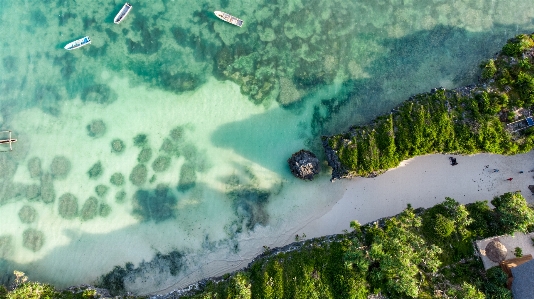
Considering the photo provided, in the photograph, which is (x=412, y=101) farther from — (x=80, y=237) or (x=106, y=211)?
(x=80, y=237)

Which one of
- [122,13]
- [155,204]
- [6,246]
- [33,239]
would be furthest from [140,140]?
[6,246]

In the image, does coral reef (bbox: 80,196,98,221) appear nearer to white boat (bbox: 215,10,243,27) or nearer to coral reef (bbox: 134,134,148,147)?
coral reef (bbox: 134,134,148,147)

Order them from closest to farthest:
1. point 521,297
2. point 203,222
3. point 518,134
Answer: point 521,297 → point 518,134 → point 203,222

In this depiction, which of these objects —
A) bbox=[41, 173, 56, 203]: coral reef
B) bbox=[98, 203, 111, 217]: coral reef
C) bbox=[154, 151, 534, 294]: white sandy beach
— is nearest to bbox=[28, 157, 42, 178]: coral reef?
bbox=[41, 173, 56, 203]: coral reef

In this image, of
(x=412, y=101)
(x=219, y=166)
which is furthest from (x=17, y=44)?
(x=412, y=101)

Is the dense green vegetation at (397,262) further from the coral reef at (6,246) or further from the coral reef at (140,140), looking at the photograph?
the coral reef at (6,246)

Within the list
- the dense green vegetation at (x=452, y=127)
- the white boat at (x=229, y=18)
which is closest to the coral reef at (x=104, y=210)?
the white boat at (x=229, y=18)

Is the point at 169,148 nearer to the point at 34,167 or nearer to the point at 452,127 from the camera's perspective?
the point at 34,167
